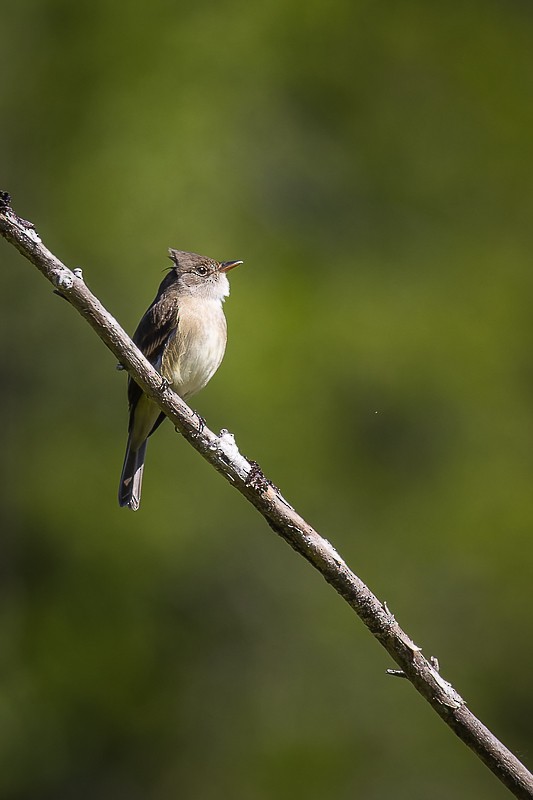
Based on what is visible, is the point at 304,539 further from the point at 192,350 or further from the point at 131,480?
the point at 131,480

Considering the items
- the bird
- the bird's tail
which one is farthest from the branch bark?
the bird's tail

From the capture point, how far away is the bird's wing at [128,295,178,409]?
5297 mm

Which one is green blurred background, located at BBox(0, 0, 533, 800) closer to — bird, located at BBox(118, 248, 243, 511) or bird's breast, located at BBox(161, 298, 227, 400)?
bird, located at BBox(118, 248, 243, 511)

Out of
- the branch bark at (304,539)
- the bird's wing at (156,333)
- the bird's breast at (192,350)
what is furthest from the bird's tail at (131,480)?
the branch bark at (304,539)

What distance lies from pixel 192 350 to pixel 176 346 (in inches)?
2.6

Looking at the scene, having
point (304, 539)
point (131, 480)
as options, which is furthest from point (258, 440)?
point (304, 539)

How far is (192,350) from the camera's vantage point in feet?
17.2

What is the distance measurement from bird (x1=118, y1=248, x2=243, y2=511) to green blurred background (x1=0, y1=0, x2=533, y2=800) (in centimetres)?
552

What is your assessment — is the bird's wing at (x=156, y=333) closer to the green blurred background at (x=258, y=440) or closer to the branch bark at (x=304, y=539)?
the branch bark at (x=304, y=539)

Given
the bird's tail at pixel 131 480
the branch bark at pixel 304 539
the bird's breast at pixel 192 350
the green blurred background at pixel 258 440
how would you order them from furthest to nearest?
the green blurred background at pixel 258 440 → the bird's tail at pixel 131 480 → the bird's breast at pixel 192 350 → the branch bark at pixel 304 539

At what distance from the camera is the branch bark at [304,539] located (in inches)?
125

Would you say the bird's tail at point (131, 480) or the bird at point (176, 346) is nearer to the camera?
the bird at point (176, 346)

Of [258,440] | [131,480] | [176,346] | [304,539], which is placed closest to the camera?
[304,539]

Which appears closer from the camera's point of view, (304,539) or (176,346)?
(304,539)
